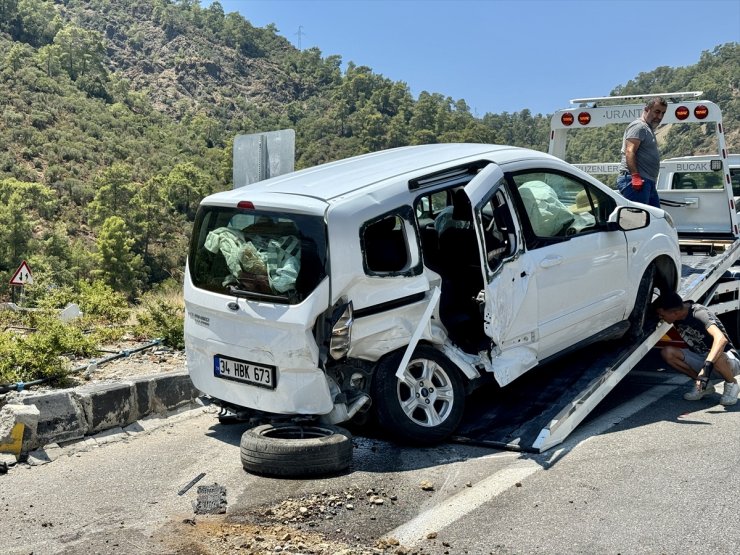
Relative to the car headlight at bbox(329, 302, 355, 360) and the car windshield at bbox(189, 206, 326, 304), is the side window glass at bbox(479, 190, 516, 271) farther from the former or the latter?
the car windshield at bbox(189, 206, 326, 304)

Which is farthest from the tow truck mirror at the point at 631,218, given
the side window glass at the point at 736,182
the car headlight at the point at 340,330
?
the side window glass at the point at 736,182

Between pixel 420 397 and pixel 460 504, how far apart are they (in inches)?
46.0

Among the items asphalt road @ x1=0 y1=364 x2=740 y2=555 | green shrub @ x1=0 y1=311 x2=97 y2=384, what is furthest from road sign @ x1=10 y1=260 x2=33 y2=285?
asphalt road @ x1=0 y1=364 x2=740 y2=555

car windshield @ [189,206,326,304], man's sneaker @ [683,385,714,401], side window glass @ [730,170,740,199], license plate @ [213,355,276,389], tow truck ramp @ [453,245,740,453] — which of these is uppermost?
side window glass @ [730,170,740,199]

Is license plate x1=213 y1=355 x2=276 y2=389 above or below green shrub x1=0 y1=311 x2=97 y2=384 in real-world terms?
above

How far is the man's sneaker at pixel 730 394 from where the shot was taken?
672 cm

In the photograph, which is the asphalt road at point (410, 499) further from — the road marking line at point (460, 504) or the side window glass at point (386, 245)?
the side window glass at point (386, 245)

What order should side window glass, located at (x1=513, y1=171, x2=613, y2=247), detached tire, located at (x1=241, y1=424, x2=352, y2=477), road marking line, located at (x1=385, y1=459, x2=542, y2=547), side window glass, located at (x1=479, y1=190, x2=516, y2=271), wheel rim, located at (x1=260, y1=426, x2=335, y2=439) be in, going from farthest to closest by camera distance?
1. side window glass, located at (x1=513, y1=171, x2=613, y2=247)
2. side window glass, located at (x1=479, y1=190, x2=516, y2=271)
3. wheel rim, located at (x1=260, y1=426, x2=335, y2=439)
4. detached tire, located at (x1=241, y1=424, x2=352, y2=477)
5. road marking line, located at (x1=385, y1=459, x2=542, y2=547)

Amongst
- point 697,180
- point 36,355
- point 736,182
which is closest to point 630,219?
point 697,180

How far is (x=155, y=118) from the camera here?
110 meters

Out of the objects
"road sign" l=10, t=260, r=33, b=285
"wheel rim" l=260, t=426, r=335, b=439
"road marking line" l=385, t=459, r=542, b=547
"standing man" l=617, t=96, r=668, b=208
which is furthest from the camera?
"road sign" l=10, t=260, r=33, b=285

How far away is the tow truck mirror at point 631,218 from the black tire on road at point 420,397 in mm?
2094

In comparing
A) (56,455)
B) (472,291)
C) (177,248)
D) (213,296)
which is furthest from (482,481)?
(177,248)

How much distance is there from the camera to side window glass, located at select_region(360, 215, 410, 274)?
5.54 m
